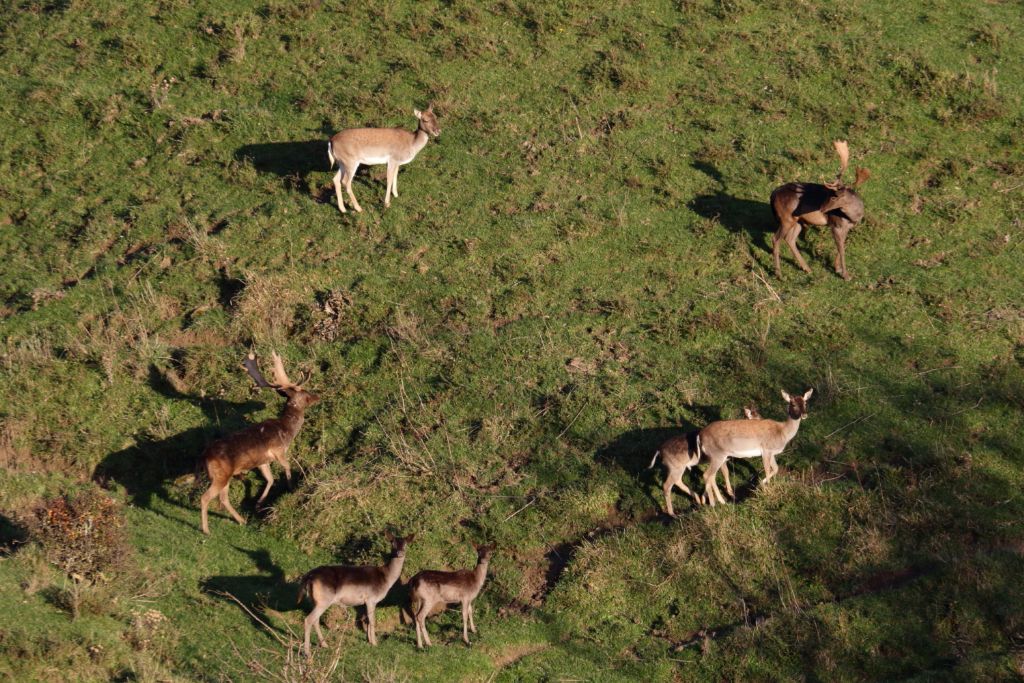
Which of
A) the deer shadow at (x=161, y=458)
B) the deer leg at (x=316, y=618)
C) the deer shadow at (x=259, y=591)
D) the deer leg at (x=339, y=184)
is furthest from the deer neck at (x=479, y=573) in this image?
the deer leg at (x=339, y=184)

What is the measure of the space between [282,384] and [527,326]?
392 cm

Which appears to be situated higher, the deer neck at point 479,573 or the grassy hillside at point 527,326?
the deer neck at point 479,573

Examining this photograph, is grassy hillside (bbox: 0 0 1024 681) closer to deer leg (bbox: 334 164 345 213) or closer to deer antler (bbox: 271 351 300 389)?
deer leg (bbox: 334 164 345 213)

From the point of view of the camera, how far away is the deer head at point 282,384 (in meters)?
15.7

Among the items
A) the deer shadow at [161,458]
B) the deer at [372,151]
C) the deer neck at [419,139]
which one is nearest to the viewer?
the deer shadow at [161,458]

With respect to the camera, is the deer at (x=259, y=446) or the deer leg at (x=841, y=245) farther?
the deer leg at (x=841, y=245)

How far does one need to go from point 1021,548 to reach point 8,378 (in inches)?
552

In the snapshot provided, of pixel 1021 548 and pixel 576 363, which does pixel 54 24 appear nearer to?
pixel 576 363

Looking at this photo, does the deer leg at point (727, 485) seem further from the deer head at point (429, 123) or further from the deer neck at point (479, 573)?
the deer head at point (429, 123)

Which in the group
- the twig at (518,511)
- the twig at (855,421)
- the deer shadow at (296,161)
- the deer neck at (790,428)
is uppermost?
the deer neck at (790,428)

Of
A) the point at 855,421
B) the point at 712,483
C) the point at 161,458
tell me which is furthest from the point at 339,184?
the point at 855,421

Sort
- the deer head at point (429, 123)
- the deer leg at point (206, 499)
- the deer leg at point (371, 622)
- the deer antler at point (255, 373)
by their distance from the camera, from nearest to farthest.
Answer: the deer leg at point (371, 622) → the deer leg at point (206, 499) → the deer antler at point (255, 373) → the deer head at point (429, 123)

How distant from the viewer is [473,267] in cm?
1883

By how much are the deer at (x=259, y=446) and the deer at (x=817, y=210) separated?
8.08m
